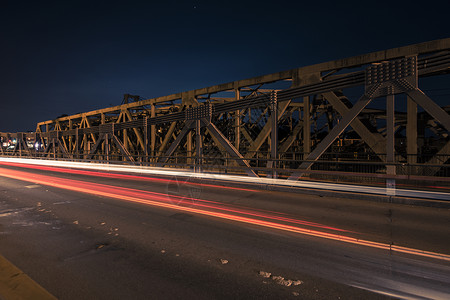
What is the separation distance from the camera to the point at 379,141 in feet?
38.0

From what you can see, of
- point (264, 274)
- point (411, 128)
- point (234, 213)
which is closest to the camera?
point (264, 274)

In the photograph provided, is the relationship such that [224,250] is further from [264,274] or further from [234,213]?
[234,213]

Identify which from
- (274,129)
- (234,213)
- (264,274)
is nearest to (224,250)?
(264,274)

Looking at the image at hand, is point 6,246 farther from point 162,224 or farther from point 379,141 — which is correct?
point 379,141

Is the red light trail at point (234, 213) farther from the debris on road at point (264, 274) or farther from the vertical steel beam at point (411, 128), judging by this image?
the vertical steel beam at point (411, 128)

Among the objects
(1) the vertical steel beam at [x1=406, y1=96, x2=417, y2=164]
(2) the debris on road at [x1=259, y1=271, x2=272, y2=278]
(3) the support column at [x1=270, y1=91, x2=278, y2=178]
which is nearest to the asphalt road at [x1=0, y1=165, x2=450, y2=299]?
(2) the debris on road at [x1=259, y1=271, x2=272, y2=278]

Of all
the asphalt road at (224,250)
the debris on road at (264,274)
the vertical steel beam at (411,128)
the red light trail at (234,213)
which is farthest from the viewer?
the vertical steel beam at (411,128)

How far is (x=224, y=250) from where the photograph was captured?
465 centimetres

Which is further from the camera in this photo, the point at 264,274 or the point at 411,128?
the point at 411,128

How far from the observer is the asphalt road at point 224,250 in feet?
11.0

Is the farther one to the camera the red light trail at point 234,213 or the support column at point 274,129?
the support column at point 274,129

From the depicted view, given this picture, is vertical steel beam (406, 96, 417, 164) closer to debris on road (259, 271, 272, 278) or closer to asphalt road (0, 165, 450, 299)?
asphalt road (0, 165, 450, 299)

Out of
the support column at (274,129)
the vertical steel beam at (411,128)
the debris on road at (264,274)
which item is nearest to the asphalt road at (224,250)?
the debris on road at (264,274)

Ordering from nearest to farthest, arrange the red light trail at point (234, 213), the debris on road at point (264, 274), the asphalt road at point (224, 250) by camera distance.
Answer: the asphalt road at point (224, 250) → the debris on road at point (264, 274) → the red light trail at point (234, 213)
